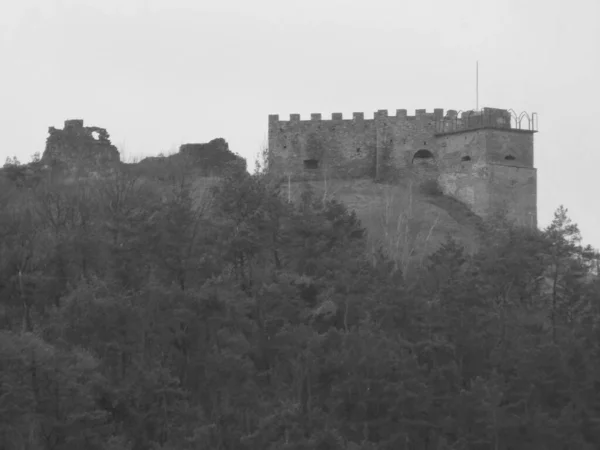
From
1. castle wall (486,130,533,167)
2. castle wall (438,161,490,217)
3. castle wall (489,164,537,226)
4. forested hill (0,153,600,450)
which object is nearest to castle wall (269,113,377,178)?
castle wall (438,161,490,217)

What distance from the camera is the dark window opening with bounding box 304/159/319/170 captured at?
6569 centimetres

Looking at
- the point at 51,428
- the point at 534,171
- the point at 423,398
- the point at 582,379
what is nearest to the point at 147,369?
the point at 51,428

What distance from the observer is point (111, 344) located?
42.2 metres

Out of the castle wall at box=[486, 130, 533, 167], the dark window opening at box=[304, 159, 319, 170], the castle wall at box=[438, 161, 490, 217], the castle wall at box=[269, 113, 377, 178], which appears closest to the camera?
the castle wall at box=[438, 161, 490, 217]

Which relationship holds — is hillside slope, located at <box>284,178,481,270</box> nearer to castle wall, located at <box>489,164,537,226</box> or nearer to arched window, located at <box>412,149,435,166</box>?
arched window, located at <box>412,149,435,166</box>

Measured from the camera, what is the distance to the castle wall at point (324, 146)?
215ft

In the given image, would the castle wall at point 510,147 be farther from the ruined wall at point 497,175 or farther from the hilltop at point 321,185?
the hilltop at point 321,185

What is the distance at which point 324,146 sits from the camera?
65812 mm

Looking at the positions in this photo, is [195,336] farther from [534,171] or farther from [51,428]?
[534,171]

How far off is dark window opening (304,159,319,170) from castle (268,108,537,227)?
2cm

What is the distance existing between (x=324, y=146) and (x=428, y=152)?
404 cm

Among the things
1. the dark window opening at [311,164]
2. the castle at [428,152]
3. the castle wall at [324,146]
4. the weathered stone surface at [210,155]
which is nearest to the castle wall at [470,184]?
the castle at [428,152]

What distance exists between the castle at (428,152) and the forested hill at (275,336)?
35.2 feet

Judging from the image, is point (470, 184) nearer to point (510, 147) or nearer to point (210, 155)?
point (510, 147)
